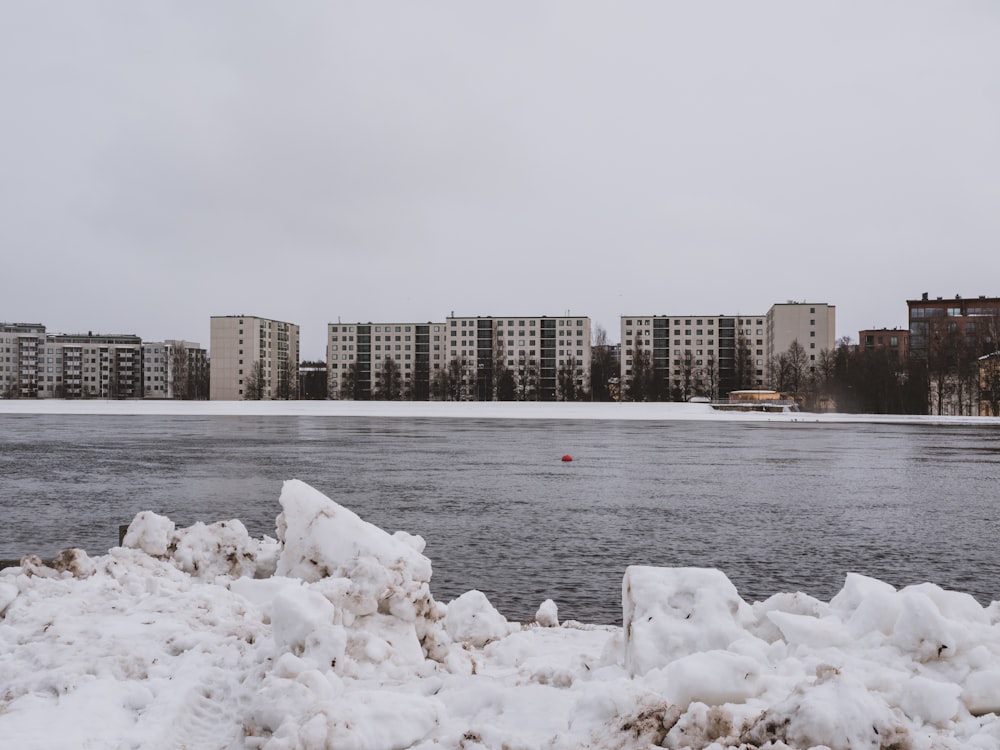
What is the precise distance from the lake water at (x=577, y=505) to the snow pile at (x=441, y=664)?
9.47 ft

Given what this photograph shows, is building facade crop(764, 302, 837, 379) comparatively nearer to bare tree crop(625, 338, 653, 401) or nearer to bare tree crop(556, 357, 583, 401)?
bare tree crop(625, 338, 653, 401)

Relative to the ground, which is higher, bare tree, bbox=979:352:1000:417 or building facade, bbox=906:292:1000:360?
building facade, bbox=906:292:1000:360

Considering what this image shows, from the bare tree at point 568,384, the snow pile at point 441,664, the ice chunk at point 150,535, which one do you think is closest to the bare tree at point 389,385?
the bare tree at point 568,384

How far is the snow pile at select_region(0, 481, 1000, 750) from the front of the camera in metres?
5.25

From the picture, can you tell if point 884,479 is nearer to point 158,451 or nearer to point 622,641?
point 622,641

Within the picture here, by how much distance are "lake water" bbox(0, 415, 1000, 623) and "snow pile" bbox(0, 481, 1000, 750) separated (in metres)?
2.89

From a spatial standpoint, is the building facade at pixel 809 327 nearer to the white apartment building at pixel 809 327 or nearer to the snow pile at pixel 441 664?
the white apartment building at pixel 809 327

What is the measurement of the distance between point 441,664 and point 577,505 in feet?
42.3

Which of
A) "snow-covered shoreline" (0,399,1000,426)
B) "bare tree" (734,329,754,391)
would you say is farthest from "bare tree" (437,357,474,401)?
"snow-covered shoreline" (0,399,1000,426)

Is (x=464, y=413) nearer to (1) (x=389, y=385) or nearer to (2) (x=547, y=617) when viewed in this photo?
(2) (x=547, y=617)

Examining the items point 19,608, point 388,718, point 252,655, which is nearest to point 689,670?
point 388,718

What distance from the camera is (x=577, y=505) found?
2005 cm

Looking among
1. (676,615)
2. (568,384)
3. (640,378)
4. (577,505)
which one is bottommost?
(577,505)

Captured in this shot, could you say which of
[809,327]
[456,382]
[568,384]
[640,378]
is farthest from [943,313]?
[456,382]
